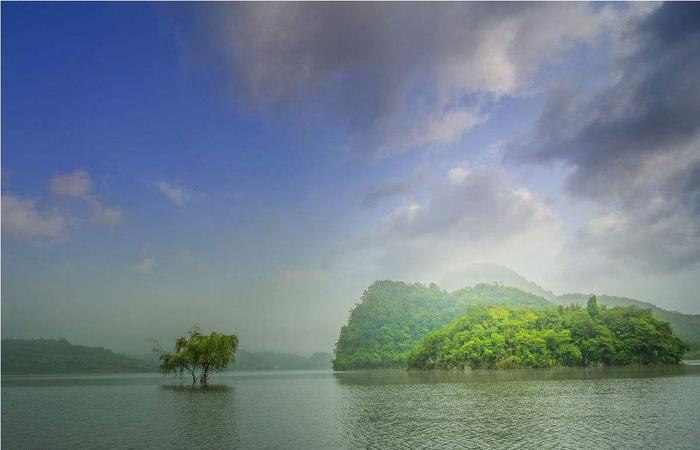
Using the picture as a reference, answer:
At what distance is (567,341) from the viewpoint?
113 metres

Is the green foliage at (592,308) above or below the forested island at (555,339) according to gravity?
above

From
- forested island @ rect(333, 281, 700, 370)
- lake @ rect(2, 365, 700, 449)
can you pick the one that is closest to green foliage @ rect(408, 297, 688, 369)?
forested island @ rect(333, 281, 700, 370)

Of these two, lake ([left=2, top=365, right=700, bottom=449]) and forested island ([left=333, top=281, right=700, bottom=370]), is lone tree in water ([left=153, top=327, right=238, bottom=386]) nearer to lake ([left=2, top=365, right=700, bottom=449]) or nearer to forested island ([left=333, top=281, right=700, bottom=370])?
lake ([left=2, top=365, right=700, bottom=449])

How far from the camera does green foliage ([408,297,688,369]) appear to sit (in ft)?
366

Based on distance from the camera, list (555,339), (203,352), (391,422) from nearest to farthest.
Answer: (391,422) → (203,352) → (555,339)

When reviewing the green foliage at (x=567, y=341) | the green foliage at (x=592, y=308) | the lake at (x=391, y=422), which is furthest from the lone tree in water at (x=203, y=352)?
the green foliage at (x=592, y=308)

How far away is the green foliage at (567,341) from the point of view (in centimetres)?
11150

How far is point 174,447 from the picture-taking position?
26.4 m

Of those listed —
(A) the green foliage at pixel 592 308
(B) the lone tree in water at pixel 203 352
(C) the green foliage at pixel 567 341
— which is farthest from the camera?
(A) the green foliage at pixel 592 308

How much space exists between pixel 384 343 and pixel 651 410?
16970 centimetres

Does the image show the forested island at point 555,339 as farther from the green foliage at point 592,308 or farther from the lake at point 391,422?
the lake at point 391,422

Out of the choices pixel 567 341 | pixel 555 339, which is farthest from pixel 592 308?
pixel 555 339

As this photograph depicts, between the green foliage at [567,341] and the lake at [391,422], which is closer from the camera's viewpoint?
the lake at [391,422]

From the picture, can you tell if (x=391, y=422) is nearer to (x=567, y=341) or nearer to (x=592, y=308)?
(x=567, y=341)
